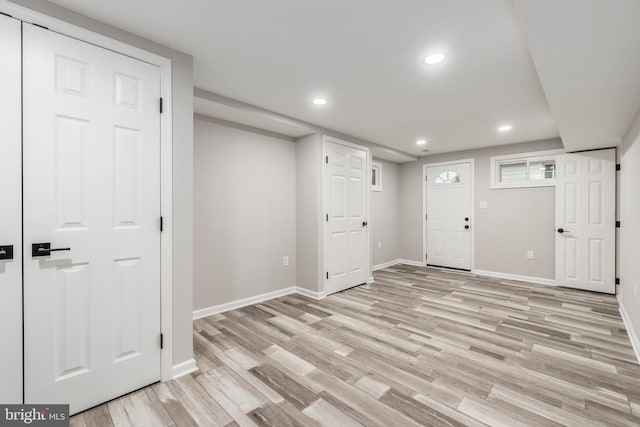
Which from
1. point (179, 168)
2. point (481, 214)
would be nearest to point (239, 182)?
point (179, 168)

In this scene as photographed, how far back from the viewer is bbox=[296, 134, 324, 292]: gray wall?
405 centimetres

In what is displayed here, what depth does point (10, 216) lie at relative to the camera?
5.03 feet

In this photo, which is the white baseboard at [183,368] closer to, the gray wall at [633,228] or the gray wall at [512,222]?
the gray wall at [633,228]

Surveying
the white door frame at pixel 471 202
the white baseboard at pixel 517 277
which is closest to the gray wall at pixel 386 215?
the white door frame at pixel 471 202

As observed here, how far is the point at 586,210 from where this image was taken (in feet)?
14.3

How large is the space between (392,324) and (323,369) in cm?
116

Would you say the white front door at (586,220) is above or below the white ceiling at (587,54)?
below

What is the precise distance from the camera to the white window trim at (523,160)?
4.72 m

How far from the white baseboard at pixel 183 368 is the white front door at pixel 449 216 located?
513cm

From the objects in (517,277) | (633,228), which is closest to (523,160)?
(517,277)

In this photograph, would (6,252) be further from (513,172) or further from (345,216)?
(513,172)

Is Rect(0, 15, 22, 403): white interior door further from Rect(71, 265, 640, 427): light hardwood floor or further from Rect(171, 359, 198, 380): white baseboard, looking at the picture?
Rect(171, 359, 198, 380): white baseboard

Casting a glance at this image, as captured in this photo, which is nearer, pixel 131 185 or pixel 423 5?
pixel 423 5

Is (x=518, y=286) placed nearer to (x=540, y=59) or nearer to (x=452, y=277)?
(x=452, y=277)
